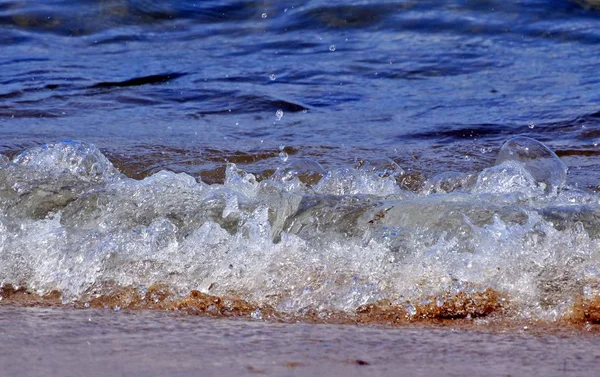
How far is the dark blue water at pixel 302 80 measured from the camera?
4441 millimetres

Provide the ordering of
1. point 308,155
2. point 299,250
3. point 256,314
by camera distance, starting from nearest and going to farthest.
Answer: point 256,314, point 299,250, point 308,155

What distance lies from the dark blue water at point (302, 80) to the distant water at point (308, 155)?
22mm

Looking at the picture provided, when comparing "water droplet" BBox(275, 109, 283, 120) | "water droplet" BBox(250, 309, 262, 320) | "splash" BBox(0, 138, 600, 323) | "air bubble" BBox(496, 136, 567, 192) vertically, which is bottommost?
"water droplet" BBox(275, 109, 283, 120)

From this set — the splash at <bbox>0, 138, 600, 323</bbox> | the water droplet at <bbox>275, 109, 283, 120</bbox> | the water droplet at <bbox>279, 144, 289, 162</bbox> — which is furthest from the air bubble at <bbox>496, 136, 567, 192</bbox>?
the water droplet at <bbox>275, 109, 283, 120</bbox>

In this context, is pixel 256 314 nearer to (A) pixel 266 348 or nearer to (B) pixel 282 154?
(A) pixel 266 348

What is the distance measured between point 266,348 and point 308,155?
2.41 m

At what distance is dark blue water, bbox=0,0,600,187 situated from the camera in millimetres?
4441

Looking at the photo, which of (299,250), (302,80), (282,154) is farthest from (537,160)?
(302,80)

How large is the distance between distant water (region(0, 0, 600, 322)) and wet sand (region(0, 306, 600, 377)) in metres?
0.16

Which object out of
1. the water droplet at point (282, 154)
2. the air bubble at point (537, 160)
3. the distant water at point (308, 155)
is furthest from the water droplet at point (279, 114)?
the air bubble at point (537, 160)

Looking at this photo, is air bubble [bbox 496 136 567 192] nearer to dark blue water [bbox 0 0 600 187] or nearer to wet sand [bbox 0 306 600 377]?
dark blue water [bbox 0 0 600 187]

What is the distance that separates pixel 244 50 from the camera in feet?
23.1

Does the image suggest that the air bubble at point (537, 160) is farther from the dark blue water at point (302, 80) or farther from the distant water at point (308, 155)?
the dark blue water at point (302, 80)

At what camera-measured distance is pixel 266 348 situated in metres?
1.90
